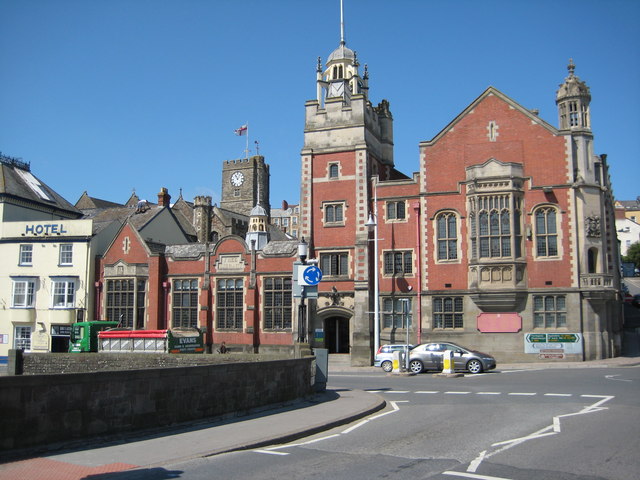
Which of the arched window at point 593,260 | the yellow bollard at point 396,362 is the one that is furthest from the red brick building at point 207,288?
the arched window at point 593,260

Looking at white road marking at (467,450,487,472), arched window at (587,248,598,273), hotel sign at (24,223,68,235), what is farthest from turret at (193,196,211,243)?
white road marking at (467,450,487,472)

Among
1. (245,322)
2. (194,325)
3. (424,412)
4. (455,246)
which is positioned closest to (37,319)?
(194,325)

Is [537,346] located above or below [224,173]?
below

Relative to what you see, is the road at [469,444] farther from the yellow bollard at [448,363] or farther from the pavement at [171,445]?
the yellow bollard at [448,363]

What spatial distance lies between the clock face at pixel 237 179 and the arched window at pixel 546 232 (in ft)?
239

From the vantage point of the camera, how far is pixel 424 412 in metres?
17.0

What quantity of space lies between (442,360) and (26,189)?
116 ft

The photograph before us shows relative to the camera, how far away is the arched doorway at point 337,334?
138 ft

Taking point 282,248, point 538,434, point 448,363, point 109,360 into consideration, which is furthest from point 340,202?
point 538,434

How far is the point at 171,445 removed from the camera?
12.3 meters

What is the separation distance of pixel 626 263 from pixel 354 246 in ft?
236

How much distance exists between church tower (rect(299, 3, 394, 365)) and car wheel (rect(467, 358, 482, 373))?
10255 millimetres

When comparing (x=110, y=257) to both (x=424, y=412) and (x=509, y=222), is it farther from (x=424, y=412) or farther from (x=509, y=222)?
(x=424, y=412)

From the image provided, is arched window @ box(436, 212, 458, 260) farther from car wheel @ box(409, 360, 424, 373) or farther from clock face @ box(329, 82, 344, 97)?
clock face @ box(329, 82, 344, 97)
